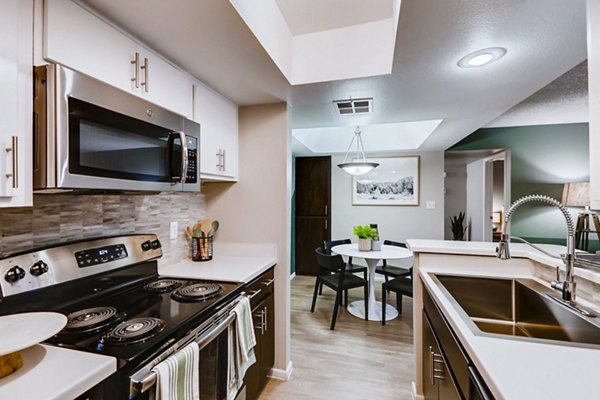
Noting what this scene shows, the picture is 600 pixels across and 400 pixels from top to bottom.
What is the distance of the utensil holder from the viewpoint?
2.01m

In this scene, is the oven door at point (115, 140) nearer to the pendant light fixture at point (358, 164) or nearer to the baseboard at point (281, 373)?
the baseboard at point (281, 373)

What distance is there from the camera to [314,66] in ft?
5.87

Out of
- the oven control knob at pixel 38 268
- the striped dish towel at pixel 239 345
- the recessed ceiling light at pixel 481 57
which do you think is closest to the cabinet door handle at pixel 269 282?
the striped dish towel at pixel 239 345

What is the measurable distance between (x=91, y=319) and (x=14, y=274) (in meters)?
0.31

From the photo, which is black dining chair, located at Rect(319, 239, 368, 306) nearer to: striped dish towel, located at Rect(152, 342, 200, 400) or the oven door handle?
the oven door handle

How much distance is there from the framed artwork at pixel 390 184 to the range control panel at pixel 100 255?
149 inches

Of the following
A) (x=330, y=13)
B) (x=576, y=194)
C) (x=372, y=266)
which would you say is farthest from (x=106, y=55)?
(x=576, y=194)

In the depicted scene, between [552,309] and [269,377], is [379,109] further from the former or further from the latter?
[269,377]

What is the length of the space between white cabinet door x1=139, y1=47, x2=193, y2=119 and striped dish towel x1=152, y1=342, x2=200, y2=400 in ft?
3.78

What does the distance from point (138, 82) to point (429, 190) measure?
168 inches

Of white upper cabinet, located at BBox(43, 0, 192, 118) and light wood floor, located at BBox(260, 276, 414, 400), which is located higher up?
white upper cabinet, located at BBox(43, 0, 192, 118)

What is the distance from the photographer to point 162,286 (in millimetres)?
1468

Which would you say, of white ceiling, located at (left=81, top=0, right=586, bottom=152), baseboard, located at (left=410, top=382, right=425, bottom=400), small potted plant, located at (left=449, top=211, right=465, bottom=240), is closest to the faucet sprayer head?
white ceiling, located at (left=81, top=0, right=586, bottom=152)

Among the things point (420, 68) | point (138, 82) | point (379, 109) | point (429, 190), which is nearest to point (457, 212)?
point (429, 190)
